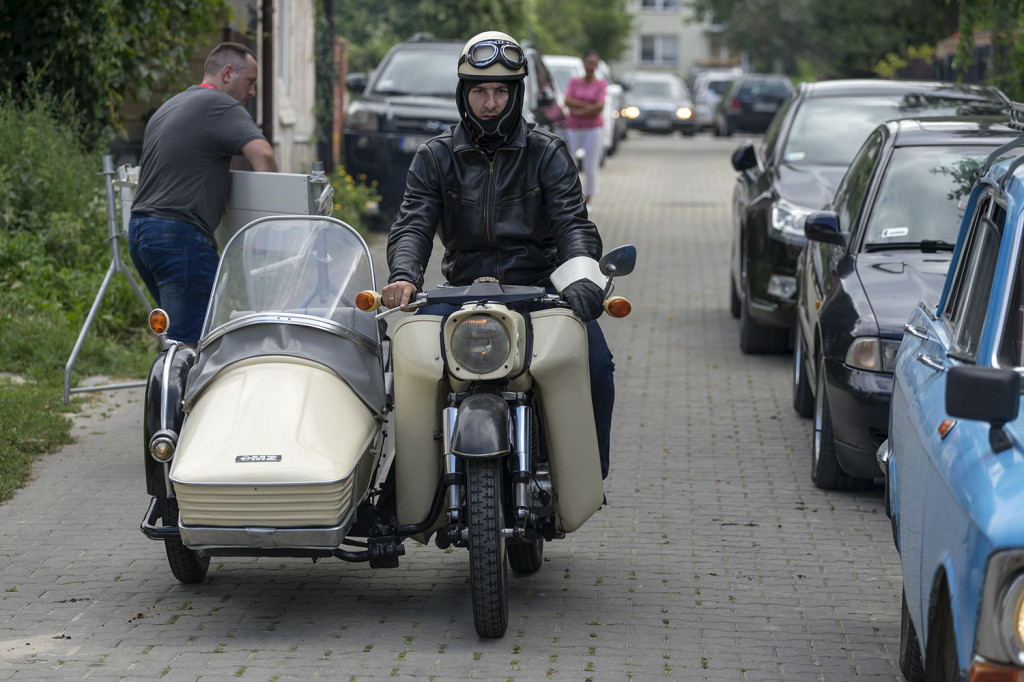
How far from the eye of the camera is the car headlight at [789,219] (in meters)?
10.3

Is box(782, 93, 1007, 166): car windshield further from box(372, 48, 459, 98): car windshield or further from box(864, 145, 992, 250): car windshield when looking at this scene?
box(372, 48, 459, 98): car windshield

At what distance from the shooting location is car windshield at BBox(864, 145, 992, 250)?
8.03 metres

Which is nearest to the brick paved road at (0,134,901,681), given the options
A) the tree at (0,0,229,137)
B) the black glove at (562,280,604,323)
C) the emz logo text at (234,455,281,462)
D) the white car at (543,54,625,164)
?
the emz logo text at (234,455,281,462)

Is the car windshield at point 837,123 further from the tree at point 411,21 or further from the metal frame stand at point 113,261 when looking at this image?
the tree at point 411,21

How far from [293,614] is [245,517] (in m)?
0.73

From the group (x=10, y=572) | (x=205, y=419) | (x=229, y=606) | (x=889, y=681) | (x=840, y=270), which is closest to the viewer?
(x=889, y=681)

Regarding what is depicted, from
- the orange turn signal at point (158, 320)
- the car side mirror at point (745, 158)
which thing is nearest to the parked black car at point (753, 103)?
the car side mirror at point (745, 158)

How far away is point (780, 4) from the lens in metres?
61.9

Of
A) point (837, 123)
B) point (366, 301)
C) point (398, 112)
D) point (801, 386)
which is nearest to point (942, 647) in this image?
point (366, 301)

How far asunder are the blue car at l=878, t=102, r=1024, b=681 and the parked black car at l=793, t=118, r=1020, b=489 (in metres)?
1.64

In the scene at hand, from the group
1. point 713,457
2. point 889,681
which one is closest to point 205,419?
point 889,681

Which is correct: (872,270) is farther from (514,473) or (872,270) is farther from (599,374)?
(514,473)

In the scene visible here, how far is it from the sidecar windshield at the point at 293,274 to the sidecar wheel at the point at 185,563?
803mm

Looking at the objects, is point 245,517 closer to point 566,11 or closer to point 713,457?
point 713,457
